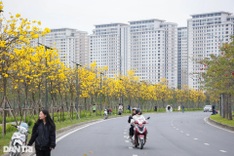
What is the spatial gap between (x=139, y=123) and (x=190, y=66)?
482 ft

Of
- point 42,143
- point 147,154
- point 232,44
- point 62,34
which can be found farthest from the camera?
point 62,34

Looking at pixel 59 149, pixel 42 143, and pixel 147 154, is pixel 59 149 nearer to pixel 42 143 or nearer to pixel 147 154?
pixel 147 154

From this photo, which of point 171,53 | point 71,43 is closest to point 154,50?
point 171,53

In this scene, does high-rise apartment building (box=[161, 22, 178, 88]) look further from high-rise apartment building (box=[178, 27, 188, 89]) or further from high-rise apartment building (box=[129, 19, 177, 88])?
high-rise apartment building (box=[178, 27, 188, 89])

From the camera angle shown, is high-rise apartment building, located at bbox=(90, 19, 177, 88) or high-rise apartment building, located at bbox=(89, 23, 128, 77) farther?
high-rise apartment building, located at bbox=(90, 19, 177, 88)

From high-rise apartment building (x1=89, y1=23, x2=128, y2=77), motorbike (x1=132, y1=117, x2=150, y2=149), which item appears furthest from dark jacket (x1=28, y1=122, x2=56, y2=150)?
high-rise apartment building (x1=89, y1=23, x2=128, y2=77)

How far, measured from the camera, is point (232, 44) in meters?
36.0

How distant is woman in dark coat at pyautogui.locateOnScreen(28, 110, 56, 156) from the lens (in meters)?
10.9

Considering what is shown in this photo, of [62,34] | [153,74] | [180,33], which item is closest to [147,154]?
[62,34]

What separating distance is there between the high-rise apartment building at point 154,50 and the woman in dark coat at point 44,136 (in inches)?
6224

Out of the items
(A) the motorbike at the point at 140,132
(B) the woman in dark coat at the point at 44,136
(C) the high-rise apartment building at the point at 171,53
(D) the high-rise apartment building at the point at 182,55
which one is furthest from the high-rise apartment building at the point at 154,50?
(B) the woman in dark coat at the point at 44,136

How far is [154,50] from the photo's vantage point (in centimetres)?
17138

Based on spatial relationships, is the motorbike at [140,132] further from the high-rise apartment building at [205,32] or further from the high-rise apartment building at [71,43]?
the high-rise apartment building at [205,32]

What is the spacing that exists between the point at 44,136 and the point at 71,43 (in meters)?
135
